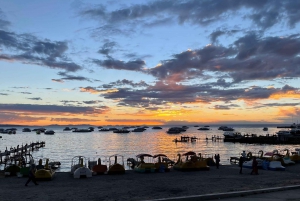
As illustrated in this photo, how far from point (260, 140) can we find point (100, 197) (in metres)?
93.0

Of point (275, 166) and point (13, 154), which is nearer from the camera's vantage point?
point (275, 166)

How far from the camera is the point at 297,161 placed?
41781 millimetres

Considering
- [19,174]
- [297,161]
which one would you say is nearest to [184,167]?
[19,174]

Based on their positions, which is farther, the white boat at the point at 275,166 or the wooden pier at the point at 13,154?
the wooden pier at the point at 13,154

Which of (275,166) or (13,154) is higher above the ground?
(275,166)

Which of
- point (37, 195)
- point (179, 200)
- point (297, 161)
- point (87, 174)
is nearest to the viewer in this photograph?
point (179, 200)

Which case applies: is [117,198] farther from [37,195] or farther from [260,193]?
[260,193]

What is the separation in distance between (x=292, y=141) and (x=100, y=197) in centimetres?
9488

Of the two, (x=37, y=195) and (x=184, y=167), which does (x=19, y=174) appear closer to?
(x=37, y=195)

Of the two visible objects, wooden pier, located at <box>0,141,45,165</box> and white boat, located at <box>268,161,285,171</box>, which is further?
wooden pier, located at <box>0,141,45,165</box>

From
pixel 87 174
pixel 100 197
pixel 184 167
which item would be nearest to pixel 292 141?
pixel 184 167

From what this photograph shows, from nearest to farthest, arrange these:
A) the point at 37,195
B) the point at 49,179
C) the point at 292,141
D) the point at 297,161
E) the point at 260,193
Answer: the point at 260,193, the point at 37,195, the point at 49,179, the point at 297,161, the point at 292,141

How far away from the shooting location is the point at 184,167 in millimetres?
32188

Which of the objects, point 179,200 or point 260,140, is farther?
point 260,140
